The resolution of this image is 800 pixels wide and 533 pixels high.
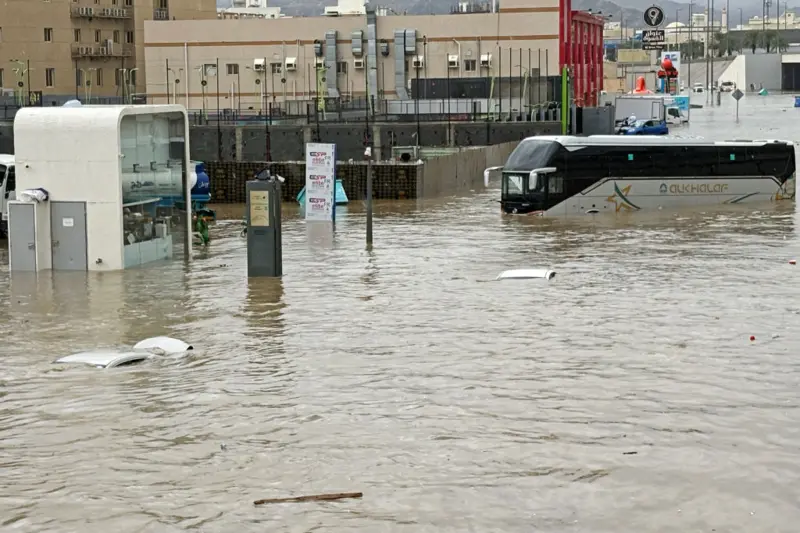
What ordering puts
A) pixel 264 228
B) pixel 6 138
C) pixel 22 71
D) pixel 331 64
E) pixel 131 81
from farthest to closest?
pixel 131 81
pixel 331 64
pixel 22 71
pixel 6 138
pixel 264 228

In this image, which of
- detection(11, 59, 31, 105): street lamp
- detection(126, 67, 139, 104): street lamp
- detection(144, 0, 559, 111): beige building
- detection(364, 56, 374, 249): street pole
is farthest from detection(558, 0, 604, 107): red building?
detection(11, 59, 31, 105): street lamp

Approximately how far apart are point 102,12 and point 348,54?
56.8ft

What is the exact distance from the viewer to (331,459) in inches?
517

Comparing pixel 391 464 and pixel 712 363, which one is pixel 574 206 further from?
pixel 391 464

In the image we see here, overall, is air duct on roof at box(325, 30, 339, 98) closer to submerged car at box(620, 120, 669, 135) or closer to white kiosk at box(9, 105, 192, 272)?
submerged car at box(620, 120, 669, 135)

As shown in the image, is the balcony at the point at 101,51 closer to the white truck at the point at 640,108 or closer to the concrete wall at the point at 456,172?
the white truck at the point at 640,108

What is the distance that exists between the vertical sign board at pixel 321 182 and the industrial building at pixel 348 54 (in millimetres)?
51385

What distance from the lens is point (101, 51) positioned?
315 ft

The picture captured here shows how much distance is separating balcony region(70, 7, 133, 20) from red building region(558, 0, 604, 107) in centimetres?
3053

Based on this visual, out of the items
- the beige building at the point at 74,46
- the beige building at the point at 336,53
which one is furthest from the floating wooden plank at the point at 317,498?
the beige building at the point at 74,46

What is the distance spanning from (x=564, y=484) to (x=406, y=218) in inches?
1112

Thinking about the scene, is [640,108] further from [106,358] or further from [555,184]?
[106,358]

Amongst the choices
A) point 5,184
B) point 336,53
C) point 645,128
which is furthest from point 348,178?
point 336,53

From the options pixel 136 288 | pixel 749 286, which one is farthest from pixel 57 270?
pixel 749 286
